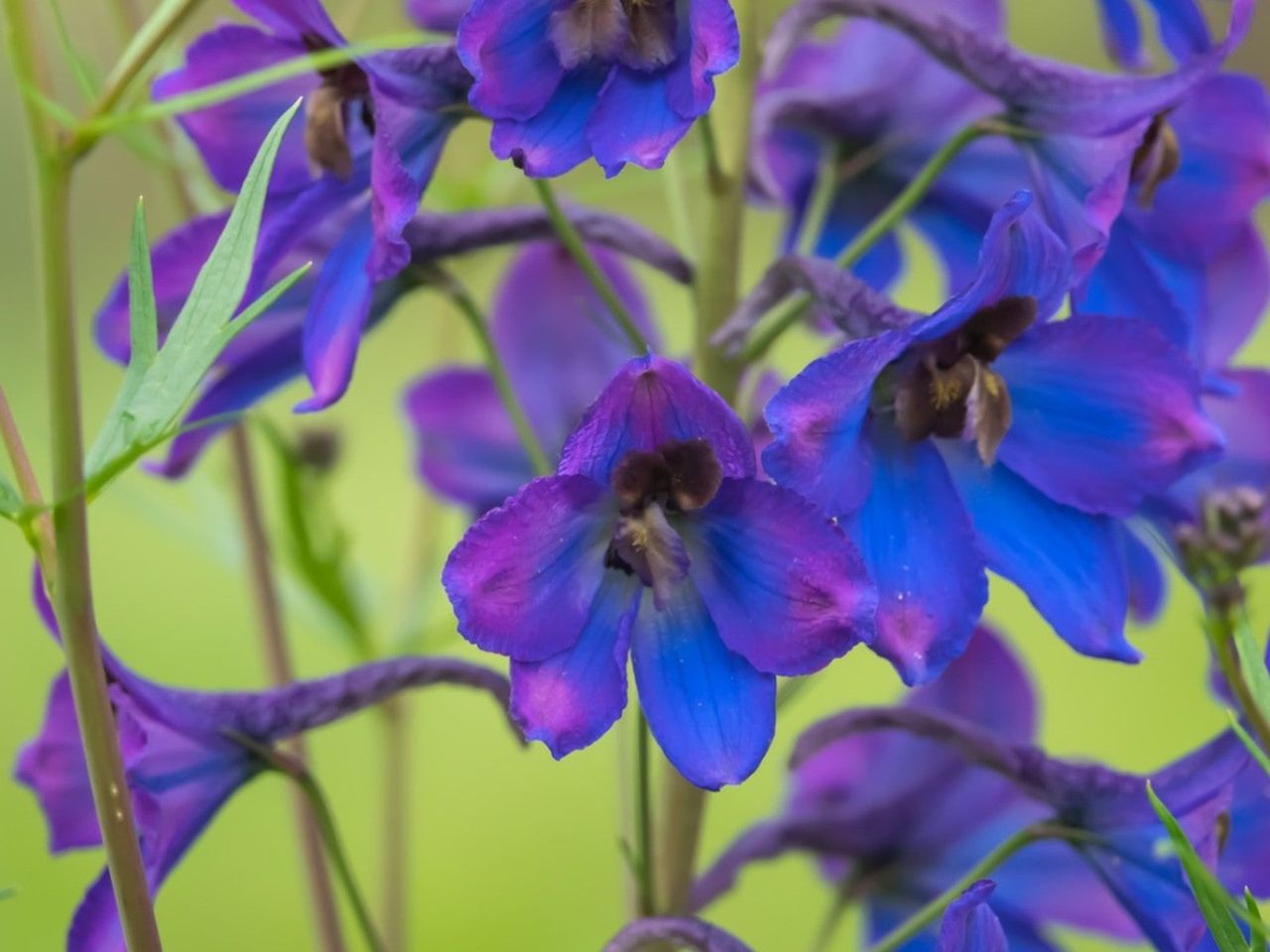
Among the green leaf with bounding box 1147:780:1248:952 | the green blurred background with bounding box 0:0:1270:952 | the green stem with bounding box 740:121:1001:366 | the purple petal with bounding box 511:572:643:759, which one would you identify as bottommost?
the green blurred background with bounding box 0:0:1270:952

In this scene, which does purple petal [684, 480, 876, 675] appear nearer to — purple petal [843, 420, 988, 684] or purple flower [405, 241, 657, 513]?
purple petal [843, 420, 988, 684]

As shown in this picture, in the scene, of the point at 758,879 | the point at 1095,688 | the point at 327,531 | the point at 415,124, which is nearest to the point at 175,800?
the point at 415,124

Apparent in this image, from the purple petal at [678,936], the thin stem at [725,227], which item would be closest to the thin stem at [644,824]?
the purple petal at [678,936]

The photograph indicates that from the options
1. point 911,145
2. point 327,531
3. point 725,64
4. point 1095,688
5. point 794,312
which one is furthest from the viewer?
point 1095,688

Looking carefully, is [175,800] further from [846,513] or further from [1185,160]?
[1185,160]

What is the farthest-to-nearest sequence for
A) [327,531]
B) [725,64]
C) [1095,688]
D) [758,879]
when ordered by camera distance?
[1095,688] → [758,879] → [327,531] → [725,64]

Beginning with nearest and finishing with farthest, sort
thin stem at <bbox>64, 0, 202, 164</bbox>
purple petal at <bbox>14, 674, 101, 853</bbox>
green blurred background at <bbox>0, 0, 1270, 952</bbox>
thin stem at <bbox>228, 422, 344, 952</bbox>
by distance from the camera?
1. thin stem at <bbox>64, 0, 202, 164</bbox>
2. purple petal at <bbox>14, 674, 101, 853</bbox>
3. thin stem at <bbox>228, 422, 344, 952</bbox>
4. green blurred background at <bbox>0, 0, 1270, 952</bbox>

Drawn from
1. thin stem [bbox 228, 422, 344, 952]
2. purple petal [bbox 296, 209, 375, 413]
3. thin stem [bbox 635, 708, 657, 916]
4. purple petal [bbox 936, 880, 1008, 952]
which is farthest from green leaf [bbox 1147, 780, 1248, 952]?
thin stem [bbox 228, 422, 344, 952]
